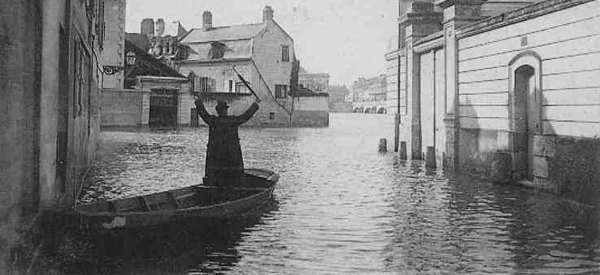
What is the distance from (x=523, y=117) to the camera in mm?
14789

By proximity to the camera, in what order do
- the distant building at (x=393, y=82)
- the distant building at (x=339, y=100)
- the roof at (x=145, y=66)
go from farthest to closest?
the distant building at (x=339, y=100) → the roof at (x=145, y=66) → the distant building at (x=393, y=82)

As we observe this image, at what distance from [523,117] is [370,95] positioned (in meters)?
113

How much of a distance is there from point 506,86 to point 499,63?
74 centimetres

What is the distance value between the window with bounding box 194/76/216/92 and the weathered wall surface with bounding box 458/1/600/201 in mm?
44747

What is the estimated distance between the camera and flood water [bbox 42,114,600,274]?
23.8ft

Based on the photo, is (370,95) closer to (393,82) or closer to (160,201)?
(393,82)

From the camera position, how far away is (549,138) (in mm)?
13219

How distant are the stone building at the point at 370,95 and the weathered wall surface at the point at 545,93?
9198 centimetres

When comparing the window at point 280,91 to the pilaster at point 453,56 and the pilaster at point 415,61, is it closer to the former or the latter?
the pilaster at point 415,61

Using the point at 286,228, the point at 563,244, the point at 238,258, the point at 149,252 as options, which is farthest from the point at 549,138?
the point at 149,252

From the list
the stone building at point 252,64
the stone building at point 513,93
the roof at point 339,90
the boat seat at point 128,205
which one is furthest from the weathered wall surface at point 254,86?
the roof at point 339,90

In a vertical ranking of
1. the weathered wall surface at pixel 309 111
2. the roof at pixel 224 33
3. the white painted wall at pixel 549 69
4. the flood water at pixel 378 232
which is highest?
the roof at pixel 224 33

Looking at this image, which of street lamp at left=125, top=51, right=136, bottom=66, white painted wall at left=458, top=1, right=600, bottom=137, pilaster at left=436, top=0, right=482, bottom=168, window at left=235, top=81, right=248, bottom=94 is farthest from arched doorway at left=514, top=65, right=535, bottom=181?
window at left=235, top=81, right=248, bottom=94

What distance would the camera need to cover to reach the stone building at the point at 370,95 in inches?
4592
